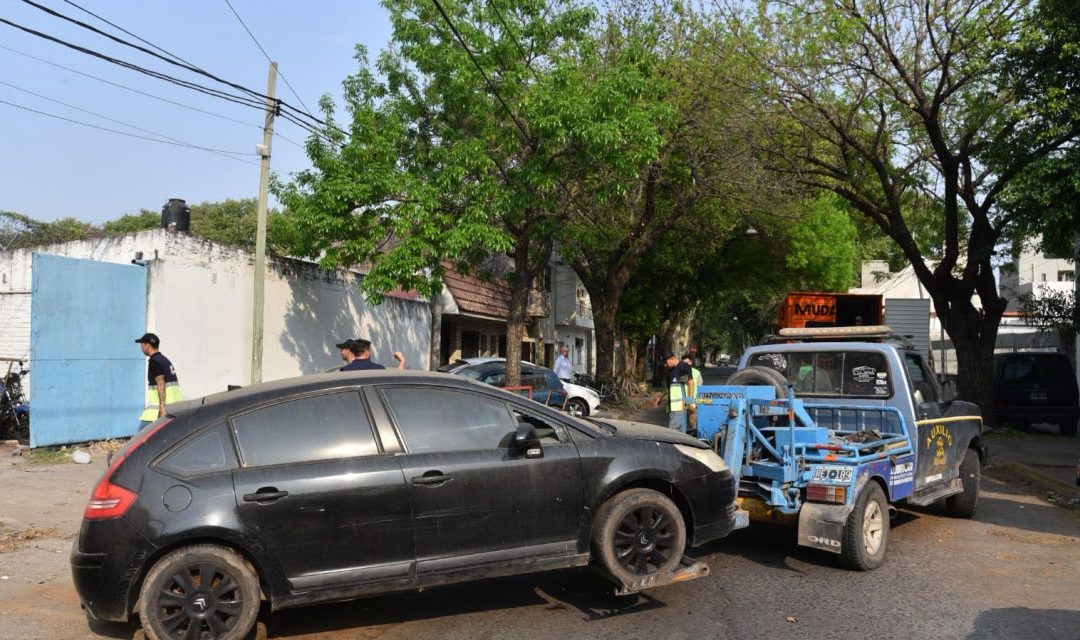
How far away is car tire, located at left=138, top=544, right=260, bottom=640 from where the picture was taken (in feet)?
15.0

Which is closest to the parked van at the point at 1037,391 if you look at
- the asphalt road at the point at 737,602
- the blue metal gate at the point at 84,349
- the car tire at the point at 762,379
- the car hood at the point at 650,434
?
the asphalt road at the point at 737,602

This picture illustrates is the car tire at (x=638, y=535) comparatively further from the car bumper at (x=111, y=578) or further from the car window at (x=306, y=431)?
the car bumper at (x=111, y=578)

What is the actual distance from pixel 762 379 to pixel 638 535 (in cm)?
224

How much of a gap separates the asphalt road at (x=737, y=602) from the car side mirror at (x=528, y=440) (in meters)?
1.10

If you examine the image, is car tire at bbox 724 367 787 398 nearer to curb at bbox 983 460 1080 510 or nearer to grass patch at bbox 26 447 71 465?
curb at bbox 983 460 1080 510

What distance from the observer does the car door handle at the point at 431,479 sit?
4.95 metres

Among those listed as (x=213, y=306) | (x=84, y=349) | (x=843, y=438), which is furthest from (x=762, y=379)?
(x=213, y=306)

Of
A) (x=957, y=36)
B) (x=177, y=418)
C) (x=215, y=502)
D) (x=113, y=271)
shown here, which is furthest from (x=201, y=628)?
(x=957, y=36)

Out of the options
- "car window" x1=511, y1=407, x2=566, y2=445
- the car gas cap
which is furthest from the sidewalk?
the car gas cap

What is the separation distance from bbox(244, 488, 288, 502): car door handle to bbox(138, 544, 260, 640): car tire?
1.08 ft

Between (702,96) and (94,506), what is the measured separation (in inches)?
638

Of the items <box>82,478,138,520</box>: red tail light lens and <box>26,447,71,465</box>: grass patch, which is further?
<box>26,447,71,465</box>: grass patch

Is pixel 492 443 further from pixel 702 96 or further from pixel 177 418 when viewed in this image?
pixel 702 96

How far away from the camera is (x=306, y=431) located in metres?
4.98
